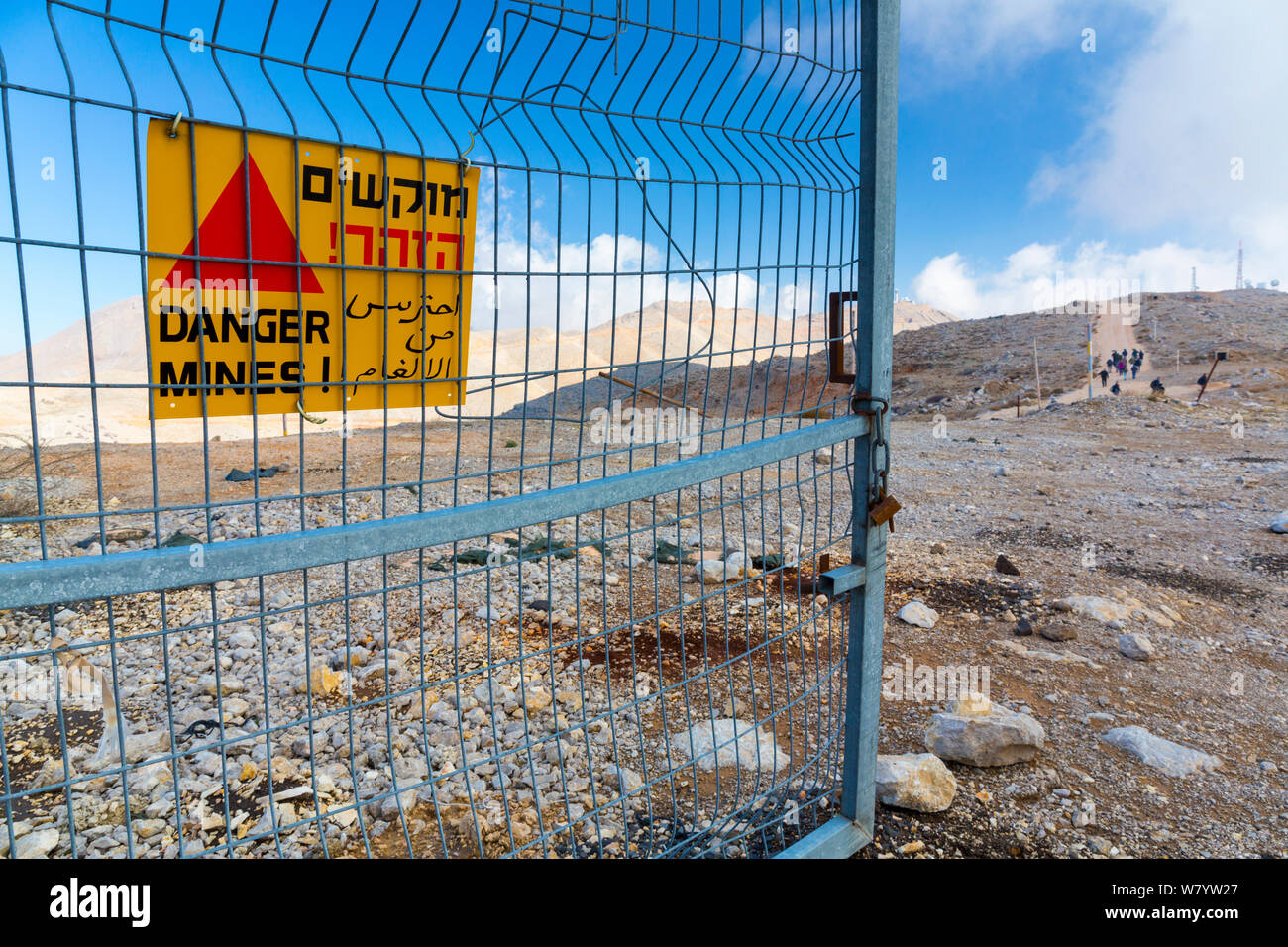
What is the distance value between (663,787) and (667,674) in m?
1.10

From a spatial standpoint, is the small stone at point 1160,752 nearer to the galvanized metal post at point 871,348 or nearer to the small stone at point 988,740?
the small stone at point 988,740

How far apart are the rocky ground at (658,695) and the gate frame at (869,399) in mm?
135

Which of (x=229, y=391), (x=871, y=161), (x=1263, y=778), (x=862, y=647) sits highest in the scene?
(x=871, y=161)

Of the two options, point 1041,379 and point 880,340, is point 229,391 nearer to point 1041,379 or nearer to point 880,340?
point 880,340

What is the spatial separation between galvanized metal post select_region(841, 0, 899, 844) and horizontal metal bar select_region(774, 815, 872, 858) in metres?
0.03

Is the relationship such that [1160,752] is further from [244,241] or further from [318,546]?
[244,241]

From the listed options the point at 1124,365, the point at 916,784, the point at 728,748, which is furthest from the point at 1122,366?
the point at 728,748

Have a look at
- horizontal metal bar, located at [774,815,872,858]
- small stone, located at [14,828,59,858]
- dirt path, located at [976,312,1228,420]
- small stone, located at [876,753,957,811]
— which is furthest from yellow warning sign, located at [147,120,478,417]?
dirt path, located at [976,312,1228,420]

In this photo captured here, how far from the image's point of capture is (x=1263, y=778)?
3439 millimetres

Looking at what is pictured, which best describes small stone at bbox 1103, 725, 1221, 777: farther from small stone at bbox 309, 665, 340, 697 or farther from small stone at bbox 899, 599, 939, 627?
small stone at bbox 309, 665, 340, 697

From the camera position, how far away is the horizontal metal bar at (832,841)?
2.73m

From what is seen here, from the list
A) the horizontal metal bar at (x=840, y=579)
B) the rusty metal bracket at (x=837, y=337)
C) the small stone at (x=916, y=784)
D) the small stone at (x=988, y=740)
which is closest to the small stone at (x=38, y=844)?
the horizontal metal bar at (x=840, y=579)

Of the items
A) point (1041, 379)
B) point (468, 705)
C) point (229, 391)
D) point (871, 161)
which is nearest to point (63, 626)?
point (468, 705)

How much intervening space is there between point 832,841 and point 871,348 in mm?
1736
